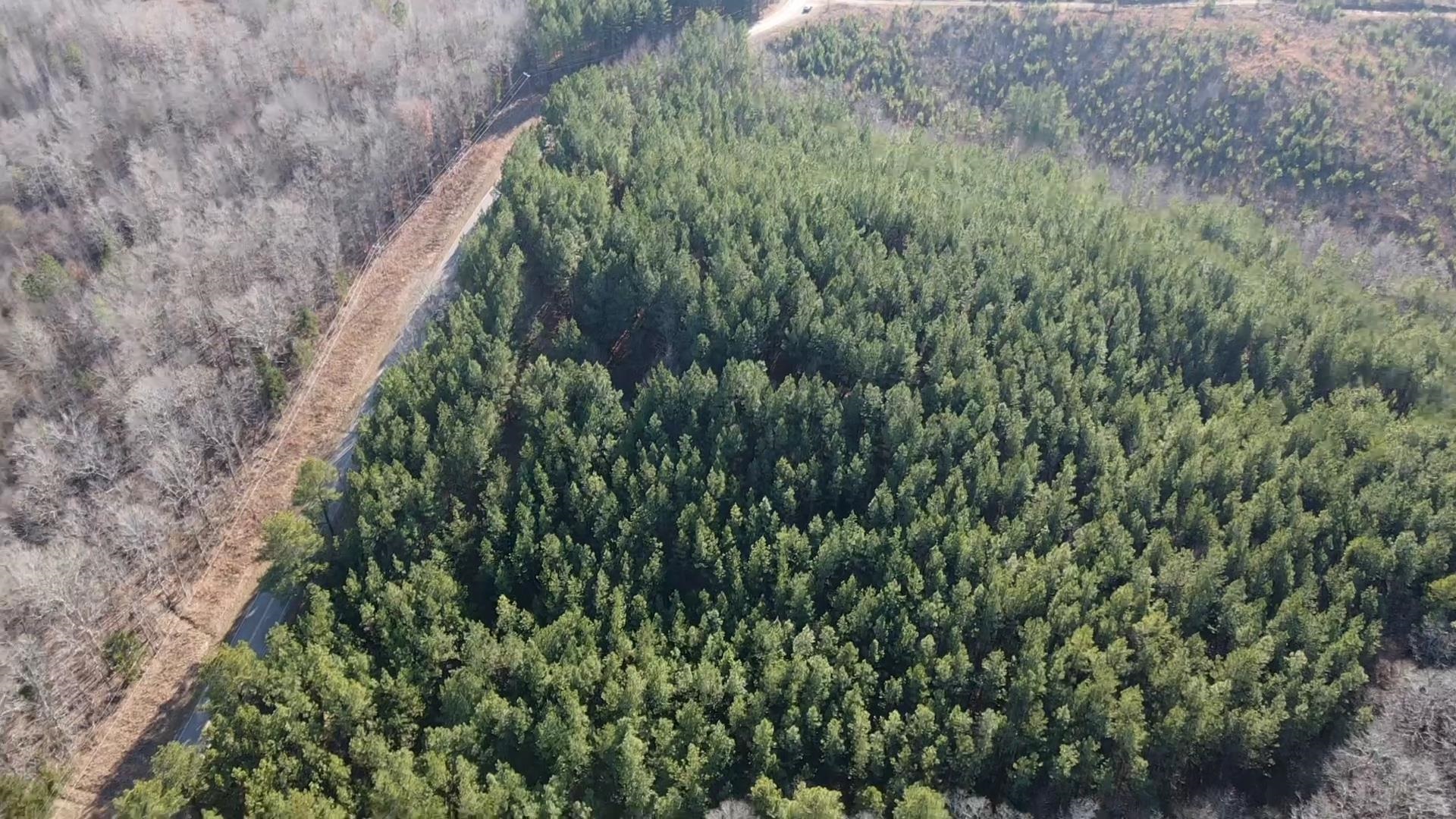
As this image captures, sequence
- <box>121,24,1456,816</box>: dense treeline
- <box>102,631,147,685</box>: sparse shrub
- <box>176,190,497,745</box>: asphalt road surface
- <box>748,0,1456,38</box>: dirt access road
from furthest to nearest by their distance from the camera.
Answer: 1. <box>748,0,1456,38</box>: dirt access road
2. <box>102,631,147,685</box>: sparse shrub
3. <box>176,190,497,745</box>: asphalt road surface
4. <box>121,24,1456,816</box>: dense treeline


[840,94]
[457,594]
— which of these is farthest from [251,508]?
[840,94]

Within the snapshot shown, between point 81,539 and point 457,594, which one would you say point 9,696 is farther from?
point 457,594

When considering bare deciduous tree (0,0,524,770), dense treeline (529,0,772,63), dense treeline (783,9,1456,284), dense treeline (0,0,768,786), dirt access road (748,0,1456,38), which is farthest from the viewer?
dirt access road (748,0,1456,38)

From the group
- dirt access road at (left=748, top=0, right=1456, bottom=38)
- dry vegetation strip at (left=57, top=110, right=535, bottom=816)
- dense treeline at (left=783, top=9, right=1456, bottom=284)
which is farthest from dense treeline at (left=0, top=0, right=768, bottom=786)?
dense treeline at (left=783, top=9, right=1456, bottom=284)

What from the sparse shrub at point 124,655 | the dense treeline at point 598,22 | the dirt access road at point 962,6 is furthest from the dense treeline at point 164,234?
the dirt access road at point 962,6

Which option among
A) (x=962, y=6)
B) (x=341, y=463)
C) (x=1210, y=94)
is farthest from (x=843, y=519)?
(x=962, y=6)

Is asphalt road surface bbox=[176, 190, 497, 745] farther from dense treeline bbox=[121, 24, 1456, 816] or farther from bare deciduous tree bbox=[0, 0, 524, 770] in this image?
bare deciduous tree bbox=[0, 0, 524, 770]

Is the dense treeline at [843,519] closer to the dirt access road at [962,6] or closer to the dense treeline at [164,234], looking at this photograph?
the dense treeline at [164,234]
